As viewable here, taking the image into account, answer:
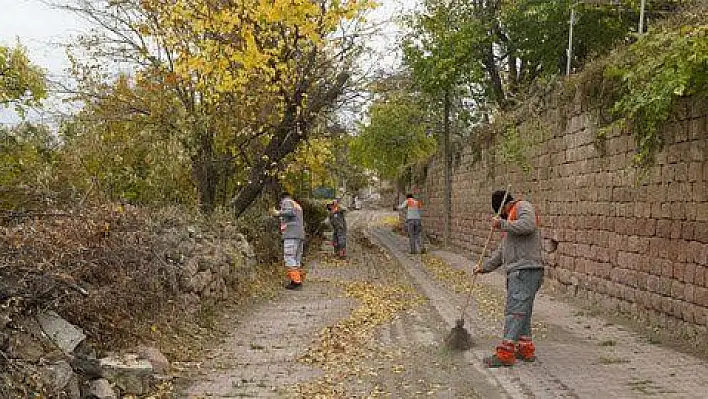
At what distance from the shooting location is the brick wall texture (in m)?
7.31

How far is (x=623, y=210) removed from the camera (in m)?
9.12

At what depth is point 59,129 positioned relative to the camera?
13211 mm

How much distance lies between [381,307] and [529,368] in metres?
4.15

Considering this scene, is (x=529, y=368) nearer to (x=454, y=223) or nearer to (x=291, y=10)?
(x=291, y=10)

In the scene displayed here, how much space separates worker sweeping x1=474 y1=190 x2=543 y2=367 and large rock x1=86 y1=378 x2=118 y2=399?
349cm

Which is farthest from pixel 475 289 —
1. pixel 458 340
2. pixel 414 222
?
pixel 414 222

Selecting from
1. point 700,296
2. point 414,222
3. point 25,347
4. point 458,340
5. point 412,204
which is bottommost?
point 458,340

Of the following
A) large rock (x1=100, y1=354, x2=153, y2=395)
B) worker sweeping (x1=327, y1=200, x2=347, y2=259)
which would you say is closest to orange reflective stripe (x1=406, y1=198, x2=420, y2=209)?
worker sweeping (x1=327, y1=200, x2=347, y2=259)

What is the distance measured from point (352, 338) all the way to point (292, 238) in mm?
4539

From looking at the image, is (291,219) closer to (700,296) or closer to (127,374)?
(127,374)

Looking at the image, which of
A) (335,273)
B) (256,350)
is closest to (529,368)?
(256,350)

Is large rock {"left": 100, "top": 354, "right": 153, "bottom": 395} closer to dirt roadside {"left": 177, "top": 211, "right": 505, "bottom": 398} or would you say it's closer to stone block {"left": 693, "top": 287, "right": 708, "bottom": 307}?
dirt roadside {"left": 177, "top": 211, "right": 505, "bottom": 398}

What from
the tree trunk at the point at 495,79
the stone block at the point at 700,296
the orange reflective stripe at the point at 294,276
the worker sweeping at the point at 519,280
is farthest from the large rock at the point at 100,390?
the tree trunk at the point at 495,79

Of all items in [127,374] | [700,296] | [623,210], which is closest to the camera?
[127,374]
